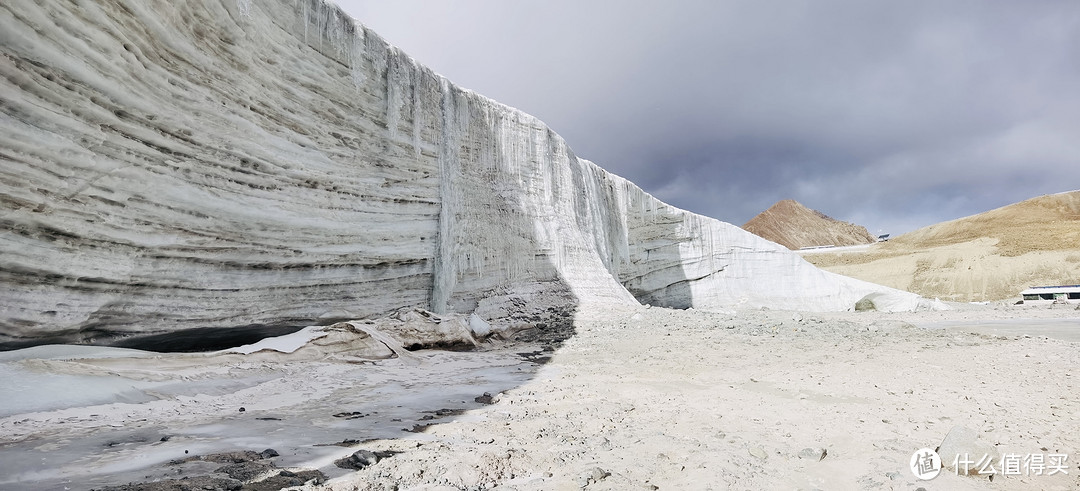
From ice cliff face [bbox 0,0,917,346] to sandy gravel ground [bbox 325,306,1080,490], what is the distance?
16.9 feet

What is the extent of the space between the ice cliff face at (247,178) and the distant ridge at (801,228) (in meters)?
71.8

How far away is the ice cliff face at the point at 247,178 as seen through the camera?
18.2 feet

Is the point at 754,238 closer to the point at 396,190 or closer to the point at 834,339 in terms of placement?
the point at 834,339

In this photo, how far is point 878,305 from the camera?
20.8 meters

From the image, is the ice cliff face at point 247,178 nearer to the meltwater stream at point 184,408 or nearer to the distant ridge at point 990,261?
the meltwater stream at point 184,408

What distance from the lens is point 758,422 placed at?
393 cm

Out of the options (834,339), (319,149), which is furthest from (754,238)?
(319,149)

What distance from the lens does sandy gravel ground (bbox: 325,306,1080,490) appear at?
2.69 m

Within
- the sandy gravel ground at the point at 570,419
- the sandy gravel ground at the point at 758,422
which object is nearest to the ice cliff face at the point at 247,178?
the sandy gravel ground at the point at 570,419

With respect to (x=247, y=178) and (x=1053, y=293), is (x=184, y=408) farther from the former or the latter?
(x=1053, y=293)

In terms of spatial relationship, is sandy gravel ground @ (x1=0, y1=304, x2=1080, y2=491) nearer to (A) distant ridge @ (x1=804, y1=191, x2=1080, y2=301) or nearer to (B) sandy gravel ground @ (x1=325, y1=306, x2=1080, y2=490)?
(B) sandy gravel ground @ (x1=325, y1=306, x2=1080, y2=490)

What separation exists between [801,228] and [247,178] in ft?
291

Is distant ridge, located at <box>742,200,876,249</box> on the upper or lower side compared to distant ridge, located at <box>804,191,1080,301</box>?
upper

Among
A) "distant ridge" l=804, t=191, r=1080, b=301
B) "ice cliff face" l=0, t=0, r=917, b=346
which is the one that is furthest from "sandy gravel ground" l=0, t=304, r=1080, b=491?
"distant ridge" l=804, t=191, r=1080, b=301
